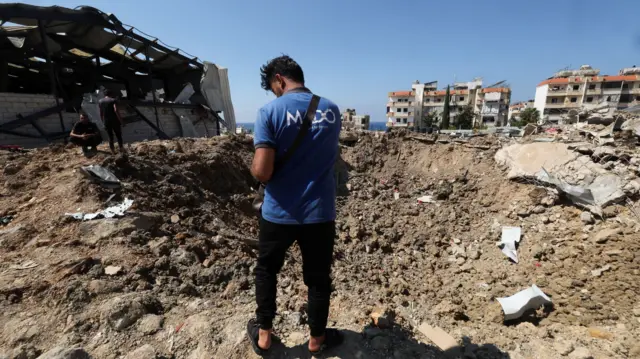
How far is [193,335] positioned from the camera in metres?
2.06

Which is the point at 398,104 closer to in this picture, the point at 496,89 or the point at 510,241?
the point at 496,89

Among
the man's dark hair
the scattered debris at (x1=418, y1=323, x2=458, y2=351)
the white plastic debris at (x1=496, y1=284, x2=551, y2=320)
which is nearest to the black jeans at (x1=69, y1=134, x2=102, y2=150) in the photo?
the man's dark hair

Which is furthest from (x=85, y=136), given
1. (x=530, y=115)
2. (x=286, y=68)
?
(x=530, y=115)

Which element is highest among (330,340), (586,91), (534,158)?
(586,91)

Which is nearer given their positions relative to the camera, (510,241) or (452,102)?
(510,241)

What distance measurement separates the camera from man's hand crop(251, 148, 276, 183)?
5.49 feet

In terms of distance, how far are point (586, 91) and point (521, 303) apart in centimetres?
5412

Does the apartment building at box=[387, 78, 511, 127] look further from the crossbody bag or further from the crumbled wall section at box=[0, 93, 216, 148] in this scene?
the crossbody bag

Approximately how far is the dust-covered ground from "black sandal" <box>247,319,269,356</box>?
0.08 metres

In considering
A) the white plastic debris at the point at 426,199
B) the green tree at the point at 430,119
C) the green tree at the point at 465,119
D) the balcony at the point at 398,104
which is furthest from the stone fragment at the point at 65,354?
the balcony at the point at 398,104

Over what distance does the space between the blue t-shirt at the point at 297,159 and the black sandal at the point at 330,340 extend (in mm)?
858

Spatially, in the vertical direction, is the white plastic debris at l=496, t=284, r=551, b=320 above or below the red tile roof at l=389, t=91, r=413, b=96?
below

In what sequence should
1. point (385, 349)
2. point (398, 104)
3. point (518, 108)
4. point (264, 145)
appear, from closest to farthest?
point (264, 145) → point (385, 349) → point (398, 104) → point (518, 108)

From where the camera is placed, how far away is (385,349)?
81.0 inches
